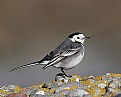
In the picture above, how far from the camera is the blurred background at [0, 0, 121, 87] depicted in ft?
51.0

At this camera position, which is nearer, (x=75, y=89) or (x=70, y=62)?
(x=75, y=89)

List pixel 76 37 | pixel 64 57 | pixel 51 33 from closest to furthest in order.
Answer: pixel 64 57 → pixel 76 37 → pixel 51 33

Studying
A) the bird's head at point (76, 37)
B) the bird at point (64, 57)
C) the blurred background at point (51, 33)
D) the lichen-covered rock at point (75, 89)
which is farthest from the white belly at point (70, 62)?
the blurred background at point (51, 33)

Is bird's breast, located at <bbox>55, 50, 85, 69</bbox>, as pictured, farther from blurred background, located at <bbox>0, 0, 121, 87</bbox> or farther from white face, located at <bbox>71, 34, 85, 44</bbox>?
blurred background, located at <bbox>0, 0, 121, 87</bbox>

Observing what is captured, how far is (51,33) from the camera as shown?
21.1m

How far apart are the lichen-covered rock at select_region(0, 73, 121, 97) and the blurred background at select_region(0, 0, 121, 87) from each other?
4968 millimetres

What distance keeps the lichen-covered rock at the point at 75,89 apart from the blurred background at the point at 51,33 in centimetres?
497

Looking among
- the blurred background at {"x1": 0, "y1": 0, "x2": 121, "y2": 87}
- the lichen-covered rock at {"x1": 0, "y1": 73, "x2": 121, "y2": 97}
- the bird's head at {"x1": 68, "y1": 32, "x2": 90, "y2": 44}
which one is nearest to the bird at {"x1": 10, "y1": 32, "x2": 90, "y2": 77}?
the bird's head at {"x1": 68, "y1": 32, "x2": 90, "y2": 44}

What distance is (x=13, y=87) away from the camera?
9.23 m

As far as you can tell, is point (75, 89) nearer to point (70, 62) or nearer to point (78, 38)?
point (70, 62)

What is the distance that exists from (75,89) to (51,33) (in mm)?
12820

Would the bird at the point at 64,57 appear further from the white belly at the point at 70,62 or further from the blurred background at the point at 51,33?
the blurred background at the point at 51,33

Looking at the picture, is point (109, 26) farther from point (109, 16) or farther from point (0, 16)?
point (0, 16)

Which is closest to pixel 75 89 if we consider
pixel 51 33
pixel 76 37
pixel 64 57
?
pixel 64 57
